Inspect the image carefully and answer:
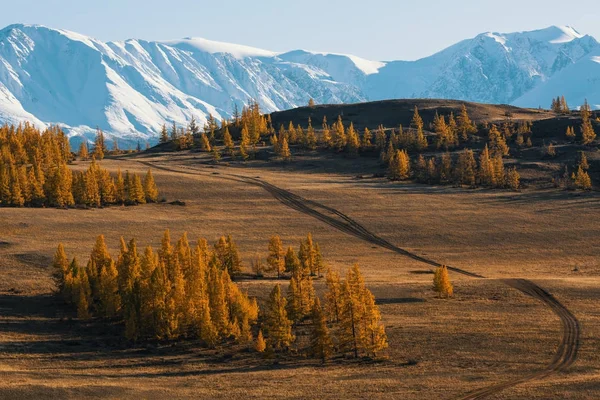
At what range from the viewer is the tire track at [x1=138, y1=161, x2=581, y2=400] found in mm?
68438

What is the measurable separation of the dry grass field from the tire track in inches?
35.3

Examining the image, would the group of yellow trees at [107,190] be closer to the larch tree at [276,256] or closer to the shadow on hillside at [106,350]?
the larch tree at [276,256]

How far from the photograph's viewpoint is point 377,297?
97.2 metres

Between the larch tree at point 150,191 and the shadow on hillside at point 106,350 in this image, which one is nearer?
the shadow on hillside at point 106,350

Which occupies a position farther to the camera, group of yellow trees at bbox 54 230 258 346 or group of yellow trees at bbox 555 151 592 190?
group of yellow trees at bbox 555 151 592 190

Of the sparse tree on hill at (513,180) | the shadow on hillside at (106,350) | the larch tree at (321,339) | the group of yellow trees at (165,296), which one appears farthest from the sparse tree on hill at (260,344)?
the sparse tree on hill at (513,180)

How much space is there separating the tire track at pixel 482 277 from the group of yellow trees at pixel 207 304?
1523cm

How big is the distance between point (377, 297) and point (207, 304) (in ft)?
70.7

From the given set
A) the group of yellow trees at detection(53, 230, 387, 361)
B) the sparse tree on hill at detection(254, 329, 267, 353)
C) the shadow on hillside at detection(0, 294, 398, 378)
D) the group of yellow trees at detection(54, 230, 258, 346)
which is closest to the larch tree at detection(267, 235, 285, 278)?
the group of yellow trees at detection(53, 230, 387, 361)

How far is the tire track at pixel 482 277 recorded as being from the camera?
225 feet

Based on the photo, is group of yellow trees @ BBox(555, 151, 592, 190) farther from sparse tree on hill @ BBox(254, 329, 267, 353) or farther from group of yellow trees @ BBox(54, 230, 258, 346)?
sparse tree on hill @ BBox(254, 329, 267, 353)

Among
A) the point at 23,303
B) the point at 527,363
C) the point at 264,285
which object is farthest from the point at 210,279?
the point at 527,363

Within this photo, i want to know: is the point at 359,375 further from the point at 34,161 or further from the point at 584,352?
the point at 34,161

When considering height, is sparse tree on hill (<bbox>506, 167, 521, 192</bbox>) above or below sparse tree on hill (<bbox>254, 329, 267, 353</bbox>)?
above
